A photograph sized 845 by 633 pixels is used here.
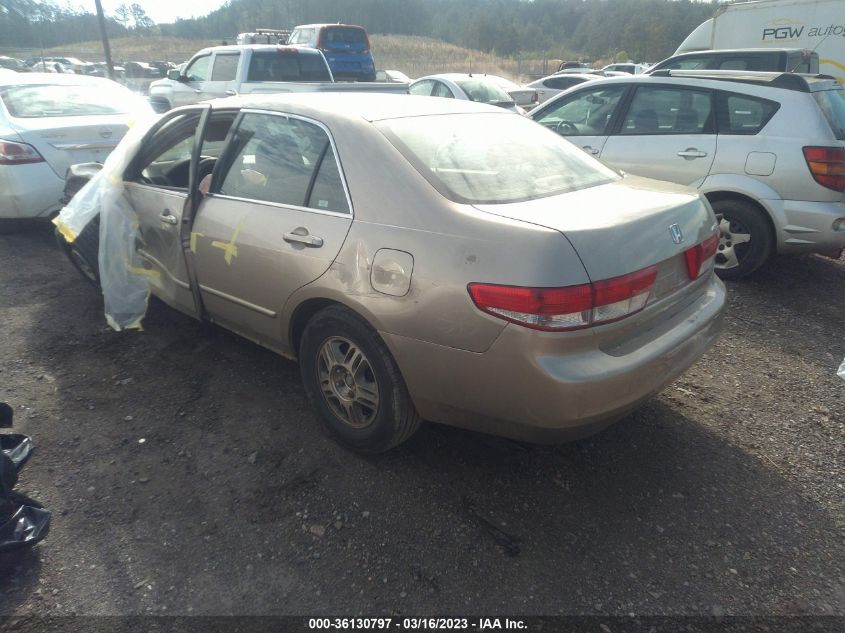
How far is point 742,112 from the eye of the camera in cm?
490

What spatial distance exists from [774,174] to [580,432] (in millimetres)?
3672

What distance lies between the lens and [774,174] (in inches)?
185

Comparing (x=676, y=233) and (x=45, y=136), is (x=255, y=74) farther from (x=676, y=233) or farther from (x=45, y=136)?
(x=676, y=233)

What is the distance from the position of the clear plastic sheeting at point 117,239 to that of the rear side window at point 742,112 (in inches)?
180

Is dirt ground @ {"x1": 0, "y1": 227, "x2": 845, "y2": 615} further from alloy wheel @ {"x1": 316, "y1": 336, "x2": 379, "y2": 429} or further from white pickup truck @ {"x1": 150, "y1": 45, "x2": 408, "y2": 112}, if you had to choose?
white pickup truck @ {"x1": 150, "y1": 45, "x2": 408, "y2": 112}

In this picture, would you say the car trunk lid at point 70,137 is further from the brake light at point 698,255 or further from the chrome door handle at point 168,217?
the brake light at point 698,255

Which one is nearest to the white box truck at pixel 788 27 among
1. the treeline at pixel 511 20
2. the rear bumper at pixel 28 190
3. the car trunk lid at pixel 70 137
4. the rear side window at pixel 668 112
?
the rear side window at pixel 668 112

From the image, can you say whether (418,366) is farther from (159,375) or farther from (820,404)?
(820,404)

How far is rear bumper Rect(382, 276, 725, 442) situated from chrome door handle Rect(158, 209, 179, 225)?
6.36 feet

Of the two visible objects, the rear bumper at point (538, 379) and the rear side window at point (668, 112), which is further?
the rear side window at point (668, 112)

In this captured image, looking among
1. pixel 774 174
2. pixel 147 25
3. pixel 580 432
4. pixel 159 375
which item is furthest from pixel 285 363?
pixel 147 25

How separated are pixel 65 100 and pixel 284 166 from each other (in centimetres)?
507

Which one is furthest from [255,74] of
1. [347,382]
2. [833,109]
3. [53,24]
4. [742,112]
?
[53,24]

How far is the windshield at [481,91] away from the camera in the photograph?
11.5m
